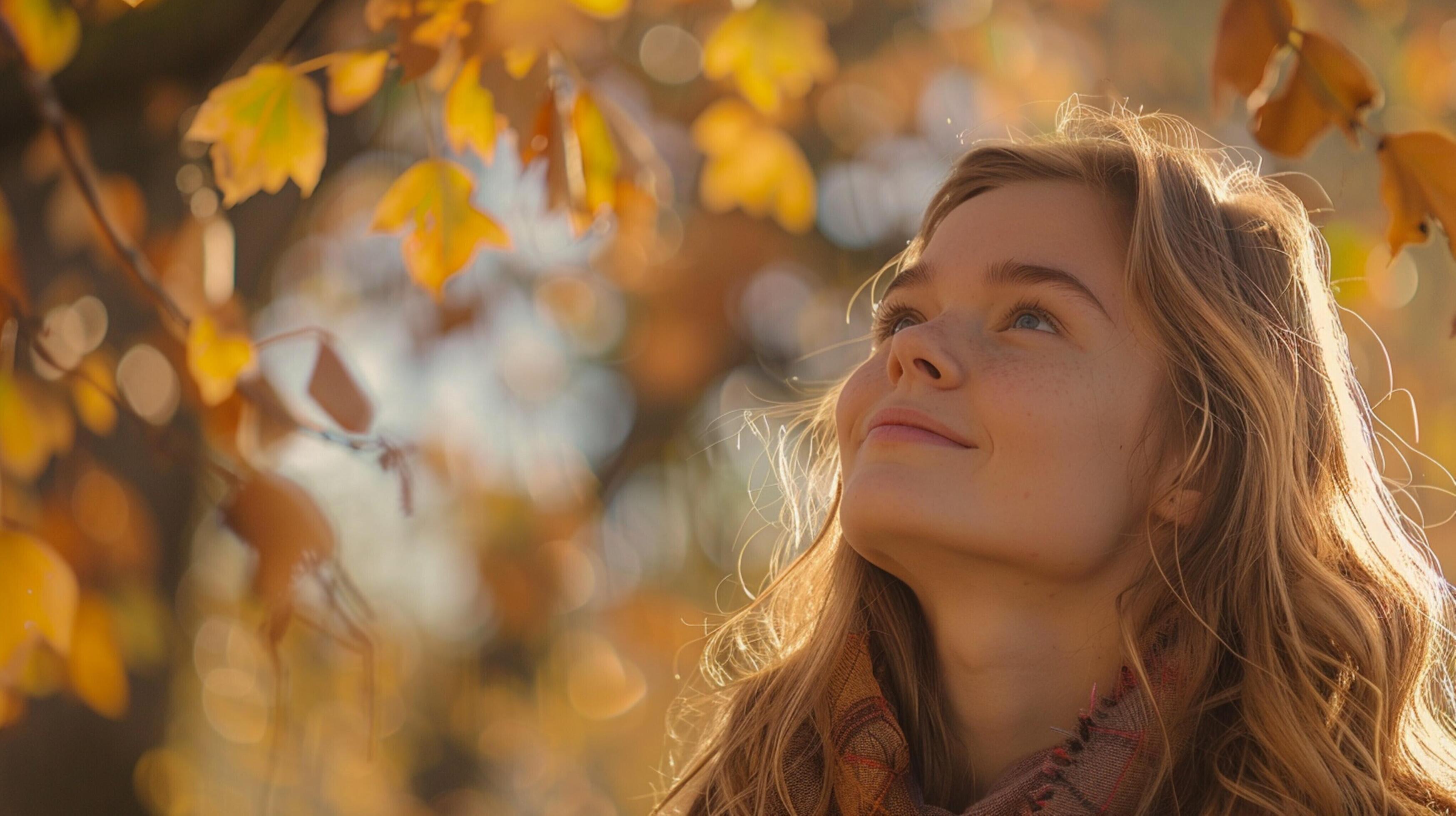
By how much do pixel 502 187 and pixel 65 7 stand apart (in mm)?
2289

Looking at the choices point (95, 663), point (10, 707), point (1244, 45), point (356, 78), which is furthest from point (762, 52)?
point (10, 707)

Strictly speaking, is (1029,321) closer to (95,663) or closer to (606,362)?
(95,663)

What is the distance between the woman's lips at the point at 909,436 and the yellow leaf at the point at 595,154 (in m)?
0.67

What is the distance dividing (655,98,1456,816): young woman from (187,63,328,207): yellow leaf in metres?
0.96

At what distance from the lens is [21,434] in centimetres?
284

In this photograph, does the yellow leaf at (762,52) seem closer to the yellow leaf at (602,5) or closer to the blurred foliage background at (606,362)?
the yellow leaf at (602,5)

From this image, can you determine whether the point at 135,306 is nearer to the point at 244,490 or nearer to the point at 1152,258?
the point at 244,490

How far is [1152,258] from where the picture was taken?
1901mm

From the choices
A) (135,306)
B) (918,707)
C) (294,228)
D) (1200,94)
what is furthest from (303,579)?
(1200,94)

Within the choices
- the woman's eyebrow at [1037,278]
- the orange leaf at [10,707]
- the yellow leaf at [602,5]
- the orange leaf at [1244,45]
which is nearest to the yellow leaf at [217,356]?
the yellow leaf at [602,5]

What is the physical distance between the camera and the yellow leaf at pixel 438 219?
207 centimetres

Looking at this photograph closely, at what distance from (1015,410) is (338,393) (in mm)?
1025

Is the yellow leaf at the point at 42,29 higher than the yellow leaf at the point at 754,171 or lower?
higher

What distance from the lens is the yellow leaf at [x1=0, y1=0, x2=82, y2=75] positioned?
6.73 ft
